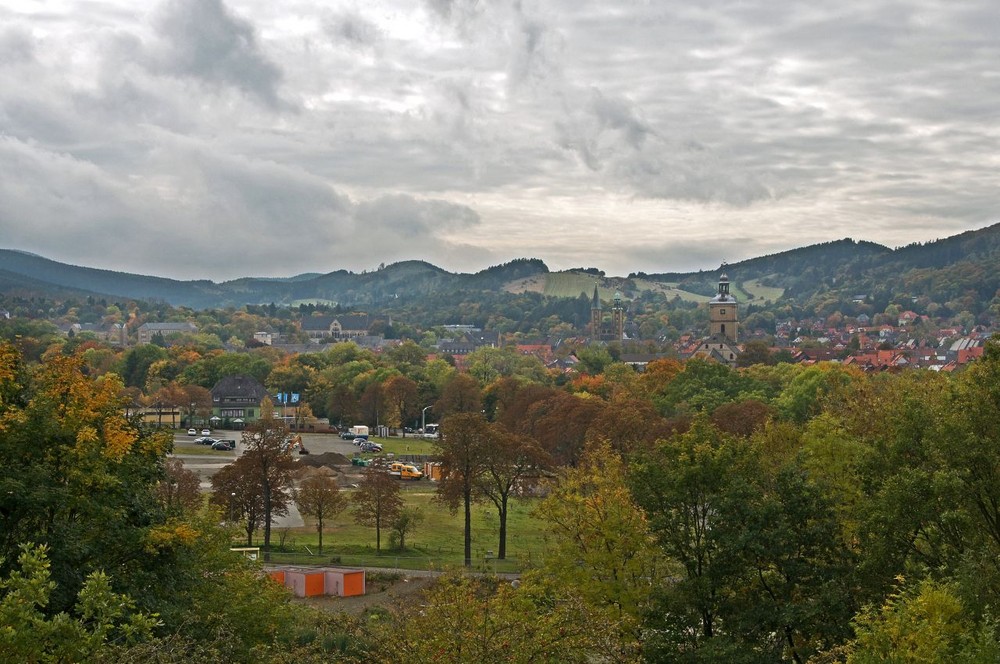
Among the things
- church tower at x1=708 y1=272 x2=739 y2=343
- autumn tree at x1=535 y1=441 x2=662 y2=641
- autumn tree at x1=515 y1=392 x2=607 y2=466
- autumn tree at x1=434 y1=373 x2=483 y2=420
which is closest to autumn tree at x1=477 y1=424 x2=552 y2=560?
autumn tree at x1=515 y1=392 x2=607 y2=466

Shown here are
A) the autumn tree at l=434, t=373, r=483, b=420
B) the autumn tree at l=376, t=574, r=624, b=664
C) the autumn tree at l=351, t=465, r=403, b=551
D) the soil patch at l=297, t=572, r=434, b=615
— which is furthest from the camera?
the autumn tree at l=434, t=373, r=483, b=420

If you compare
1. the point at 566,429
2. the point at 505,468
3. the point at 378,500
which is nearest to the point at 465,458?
the point at 505,468

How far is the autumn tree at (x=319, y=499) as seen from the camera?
146ft

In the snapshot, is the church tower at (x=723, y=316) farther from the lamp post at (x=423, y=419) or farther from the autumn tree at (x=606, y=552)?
the autumn tree at (x=606, y=552)

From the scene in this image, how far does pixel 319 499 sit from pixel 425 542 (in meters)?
→ 4.92

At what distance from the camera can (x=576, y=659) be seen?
1567 cm

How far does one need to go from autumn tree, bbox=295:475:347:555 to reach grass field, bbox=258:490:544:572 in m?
1.29

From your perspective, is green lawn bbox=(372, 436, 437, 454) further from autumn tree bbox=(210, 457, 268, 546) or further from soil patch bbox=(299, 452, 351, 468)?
autumn tree bbox=(210, 457, 268, 546)

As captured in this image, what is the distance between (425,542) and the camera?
4609 centimetres

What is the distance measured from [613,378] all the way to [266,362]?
1688 inches

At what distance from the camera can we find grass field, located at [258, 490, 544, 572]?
4119 centimetres

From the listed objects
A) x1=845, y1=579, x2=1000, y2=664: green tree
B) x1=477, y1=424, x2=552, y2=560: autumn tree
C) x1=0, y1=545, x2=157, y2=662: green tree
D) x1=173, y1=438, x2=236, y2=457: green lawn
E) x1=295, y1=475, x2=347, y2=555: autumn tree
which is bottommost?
x1=173, y1=438, x2=236, y2=457: green lawn

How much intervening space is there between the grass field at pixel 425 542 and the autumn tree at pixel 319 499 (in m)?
1.29

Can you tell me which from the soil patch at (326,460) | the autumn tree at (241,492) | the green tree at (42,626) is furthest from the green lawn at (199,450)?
the green tree at (42,626)
